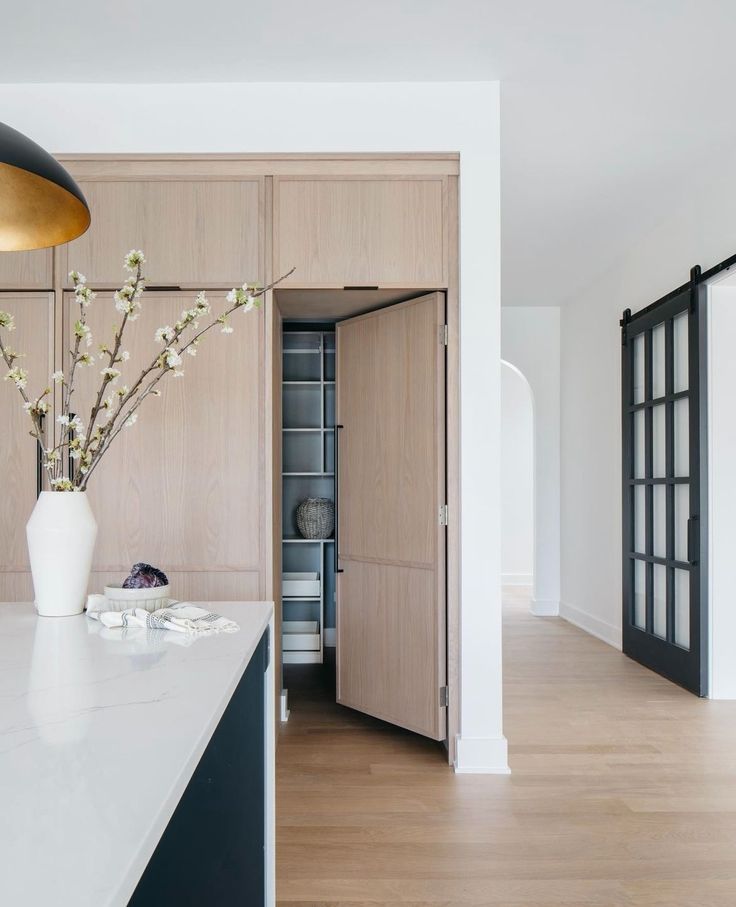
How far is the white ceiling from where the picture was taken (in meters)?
2.46

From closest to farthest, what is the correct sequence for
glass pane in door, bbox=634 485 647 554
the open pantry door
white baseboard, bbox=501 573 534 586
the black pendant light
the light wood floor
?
the black pendant light < the light wood floor < the open pantry door < glass pane in door, bbox=634 485 647 554 < white baseboard, bbox=501 573 534 586

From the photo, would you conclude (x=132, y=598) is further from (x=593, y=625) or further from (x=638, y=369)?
(x=593, y=625)

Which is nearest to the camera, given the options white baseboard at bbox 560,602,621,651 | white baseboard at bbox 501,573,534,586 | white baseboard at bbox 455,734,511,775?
white baseboard at bbox 455,734,511,775

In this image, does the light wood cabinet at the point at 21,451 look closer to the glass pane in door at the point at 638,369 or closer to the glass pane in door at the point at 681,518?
the glass pane in door at the point at 681,518

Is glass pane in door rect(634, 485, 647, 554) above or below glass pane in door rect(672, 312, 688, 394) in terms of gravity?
below

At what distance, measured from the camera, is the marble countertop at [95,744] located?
1.92 ft

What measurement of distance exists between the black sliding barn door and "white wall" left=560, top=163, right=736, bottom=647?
216 millimetres

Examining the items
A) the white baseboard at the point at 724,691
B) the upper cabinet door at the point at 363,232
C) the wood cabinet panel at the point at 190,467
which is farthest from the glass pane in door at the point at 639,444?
the wood cabinet panel at the point at 190,467

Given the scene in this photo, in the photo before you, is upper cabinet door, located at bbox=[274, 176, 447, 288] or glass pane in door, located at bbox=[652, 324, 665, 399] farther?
glass pane in door, located at bbox=[652, 324, 665, 399]

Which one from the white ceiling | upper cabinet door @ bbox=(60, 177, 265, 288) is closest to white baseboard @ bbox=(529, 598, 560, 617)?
the white ceiling

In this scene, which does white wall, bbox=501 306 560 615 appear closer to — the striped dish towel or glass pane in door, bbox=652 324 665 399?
A: glass pane in door, bbox=652 324 665 399

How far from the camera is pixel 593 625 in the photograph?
5461 mm

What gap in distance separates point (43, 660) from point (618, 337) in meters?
4.66

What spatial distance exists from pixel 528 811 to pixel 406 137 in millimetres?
2633
